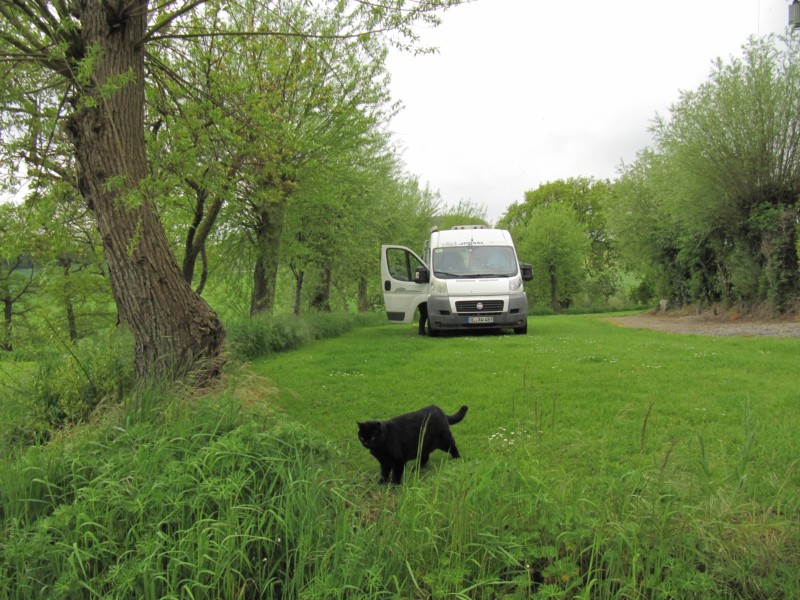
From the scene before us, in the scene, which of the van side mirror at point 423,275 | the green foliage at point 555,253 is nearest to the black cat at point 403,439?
the van side mirror at point 423,275

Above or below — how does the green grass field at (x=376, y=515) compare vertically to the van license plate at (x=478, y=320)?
below

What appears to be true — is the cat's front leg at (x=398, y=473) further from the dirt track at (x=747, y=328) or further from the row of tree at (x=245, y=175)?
the dirt track at (x=747, y=328)

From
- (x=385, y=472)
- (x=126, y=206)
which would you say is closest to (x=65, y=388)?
(x=126, y=206)

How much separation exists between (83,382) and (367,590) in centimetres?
→ 444

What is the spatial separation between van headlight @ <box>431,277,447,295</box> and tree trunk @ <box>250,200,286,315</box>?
484 cm

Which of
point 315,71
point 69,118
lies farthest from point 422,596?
point 315,71

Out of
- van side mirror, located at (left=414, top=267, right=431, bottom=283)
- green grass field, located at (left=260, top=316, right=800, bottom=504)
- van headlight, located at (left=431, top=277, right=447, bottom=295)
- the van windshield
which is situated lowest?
green grass field, located at (left=260, top=316, right=800, bottom=504)

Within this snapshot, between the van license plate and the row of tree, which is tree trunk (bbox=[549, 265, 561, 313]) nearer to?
the row of tree

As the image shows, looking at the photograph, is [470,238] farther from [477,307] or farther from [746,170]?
[746,170]

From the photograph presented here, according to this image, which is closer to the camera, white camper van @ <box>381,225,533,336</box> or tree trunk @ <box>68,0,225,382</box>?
tree trunk @ <box>68,0,225,382</box>

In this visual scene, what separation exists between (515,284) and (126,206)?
10738 millimetres

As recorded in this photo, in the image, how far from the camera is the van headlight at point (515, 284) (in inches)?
555

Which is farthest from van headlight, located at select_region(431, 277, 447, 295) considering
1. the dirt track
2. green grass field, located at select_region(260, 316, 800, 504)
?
the dirt track

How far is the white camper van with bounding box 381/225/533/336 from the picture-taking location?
45.8 ft
